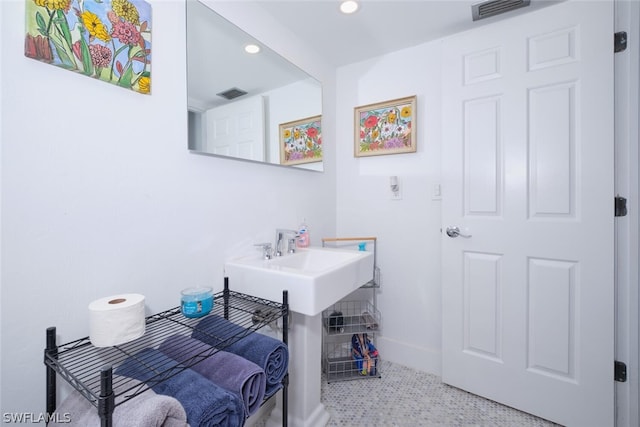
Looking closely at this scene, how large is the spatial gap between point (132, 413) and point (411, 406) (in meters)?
1.45

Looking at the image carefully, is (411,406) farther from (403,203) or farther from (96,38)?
(96,38)

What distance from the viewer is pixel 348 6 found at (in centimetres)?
148

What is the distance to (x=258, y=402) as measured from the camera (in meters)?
Result: 0.92

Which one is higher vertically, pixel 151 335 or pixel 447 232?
pixel 447 232

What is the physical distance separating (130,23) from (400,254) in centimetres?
188

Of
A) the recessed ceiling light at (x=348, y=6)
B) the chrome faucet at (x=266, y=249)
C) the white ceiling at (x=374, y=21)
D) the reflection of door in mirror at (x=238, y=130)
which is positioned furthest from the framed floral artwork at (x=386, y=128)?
the chrome faucet at (x=266, y=249)

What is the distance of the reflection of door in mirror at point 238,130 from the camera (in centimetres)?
125

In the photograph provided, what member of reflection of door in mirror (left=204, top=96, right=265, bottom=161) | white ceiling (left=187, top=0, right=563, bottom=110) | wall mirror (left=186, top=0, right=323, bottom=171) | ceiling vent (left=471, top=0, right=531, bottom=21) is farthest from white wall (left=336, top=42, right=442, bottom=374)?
reflection of door in mirror (left=204, top=96, right=265, bottom=161)

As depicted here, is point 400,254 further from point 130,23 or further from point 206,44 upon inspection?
point 130,23

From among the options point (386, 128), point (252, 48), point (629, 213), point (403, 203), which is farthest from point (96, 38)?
point (629, 213)

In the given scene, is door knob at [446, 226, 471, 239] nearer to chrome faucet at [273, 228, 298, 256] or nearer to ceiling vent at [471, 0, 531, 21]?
chrome faucet at [273, 228, 298, 256]

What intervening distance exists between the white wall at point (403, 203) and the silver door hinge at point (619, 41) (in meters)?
0.80

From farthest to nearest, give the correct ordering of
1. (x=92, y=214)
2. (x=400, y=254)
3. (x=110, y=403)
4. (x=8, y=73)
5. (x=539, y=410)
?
(x=400, y=254)
(x=539, y=410)
(x=92, y=214)
(x=8, y=73)
(x=110, y=403)

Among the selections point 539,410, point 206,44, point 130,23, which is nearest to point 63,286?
point 130,23
